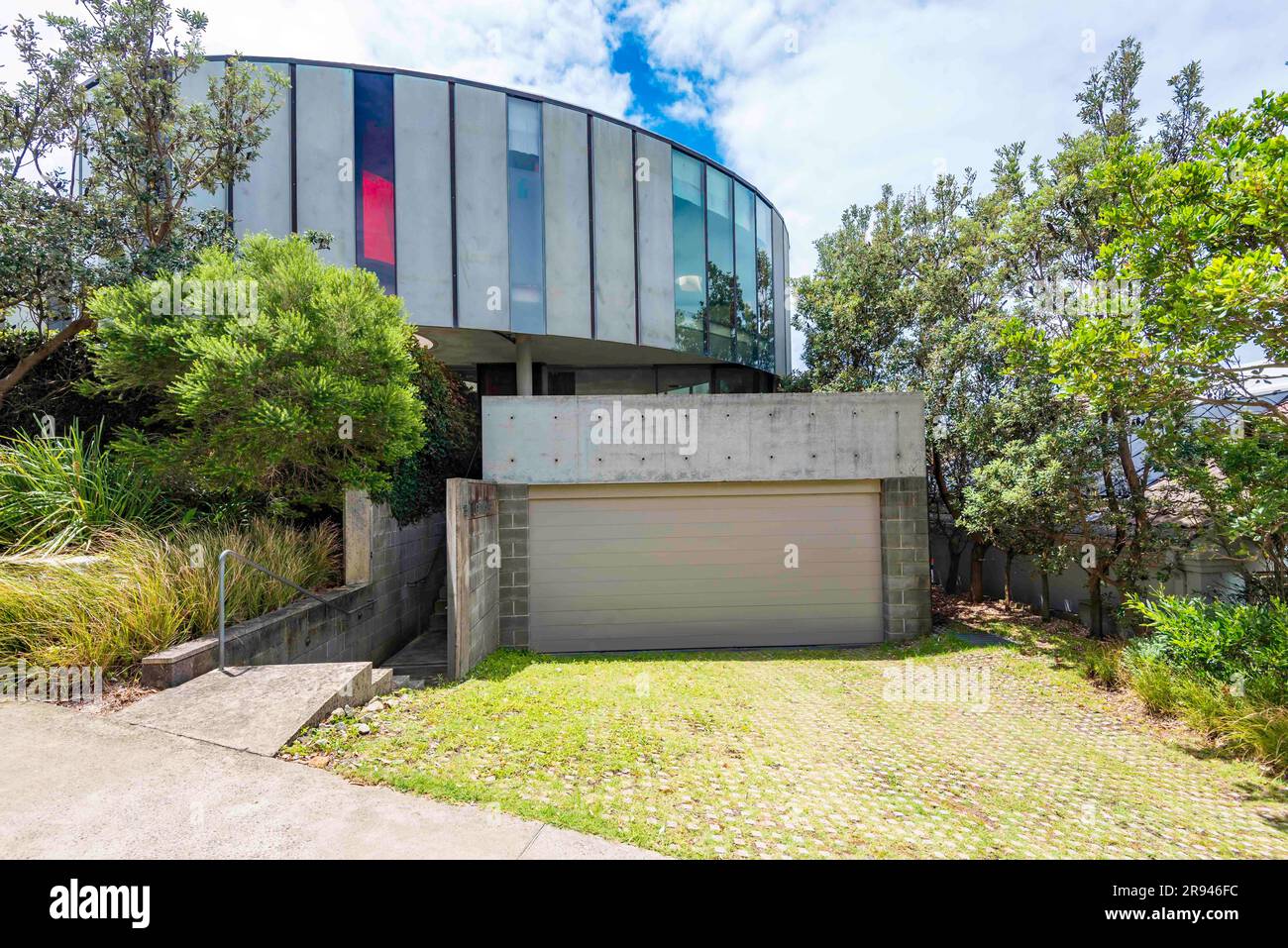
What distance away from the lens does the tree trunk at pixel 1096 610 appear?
891 cm

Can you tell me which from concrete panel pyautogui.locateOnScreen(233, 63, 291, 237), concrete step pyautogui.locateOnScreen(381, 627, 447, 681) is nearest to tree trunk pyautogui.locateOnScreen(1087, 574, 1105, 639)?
concrete step pyautogui.locateOnScreen(381, 627, 447, 681)

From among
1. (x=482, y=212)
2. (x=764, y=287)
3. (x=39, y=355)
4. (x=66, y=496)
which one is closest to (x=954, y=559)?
(x=764, y=287)

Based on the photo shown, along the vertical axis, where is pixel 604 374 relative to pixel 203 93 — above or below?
below

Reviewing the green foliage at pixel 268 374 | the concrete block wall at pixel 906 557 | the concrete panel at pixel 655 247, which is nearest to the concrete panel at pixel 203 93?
the green foliage at pixel 268 374

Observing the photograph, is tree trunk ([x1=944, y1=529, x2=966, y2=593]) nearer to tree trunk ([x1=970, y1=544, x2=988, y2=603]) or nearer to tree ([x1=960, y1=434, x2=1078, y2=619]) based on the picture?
tree trunk ([x1=970, y1=544, x2=988, y2=603])

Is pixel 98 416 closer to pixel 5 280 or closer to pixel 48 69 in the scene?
pixel 5 280

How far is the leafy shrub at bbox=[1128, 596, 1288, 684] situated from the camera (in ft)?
18.1

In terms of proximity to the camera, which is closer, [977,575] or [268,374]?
[268,374]

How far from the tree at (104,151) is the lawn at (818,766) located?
701 centimetres

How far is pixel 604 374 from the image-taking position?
15.7m

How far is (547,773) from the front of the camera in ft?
12.3

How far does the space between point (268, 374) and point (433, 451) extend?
9.99 feet

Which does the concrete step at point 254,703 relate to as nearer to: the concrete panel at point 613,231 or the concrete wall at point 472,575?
the concrete wall at point 472,575

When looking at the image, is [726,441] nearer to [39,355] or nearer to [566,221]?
[566,221]
